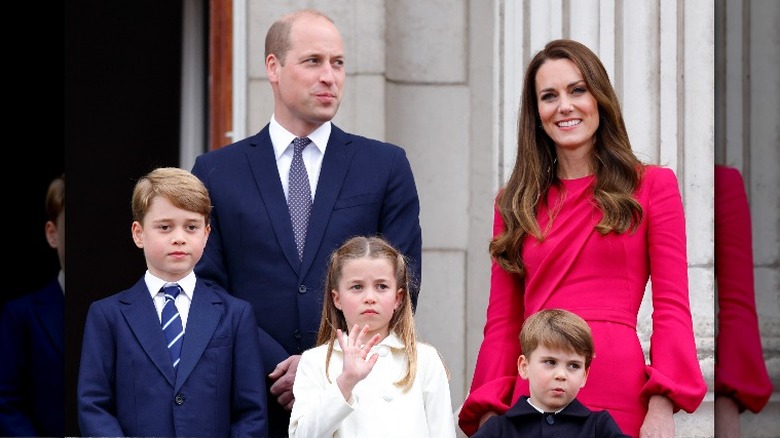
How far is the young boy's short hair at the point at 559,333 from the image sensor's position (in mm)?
3826

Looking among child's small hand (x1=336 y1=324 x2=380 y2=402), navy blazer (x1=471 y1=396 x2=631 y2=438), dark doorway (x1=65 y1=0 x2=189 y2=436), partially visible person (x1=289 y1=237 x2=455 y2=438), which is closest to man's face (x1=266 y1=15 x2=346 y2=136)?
partially visible person (x1=289 y1=237 x2=455 y2=438)

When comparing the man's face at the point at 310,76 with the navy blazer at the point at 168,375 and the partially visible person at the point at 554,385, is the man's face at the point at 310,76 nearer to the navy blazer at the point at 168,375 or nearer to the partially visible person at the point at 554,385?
the navy blazer at the point at 168,375

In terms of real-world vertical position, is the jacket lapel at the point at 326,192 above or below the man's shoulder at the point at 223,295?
above

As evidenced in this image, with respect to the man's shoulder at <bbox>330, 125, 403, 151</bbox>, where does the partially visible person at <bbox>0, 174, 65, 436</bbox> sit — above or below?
below

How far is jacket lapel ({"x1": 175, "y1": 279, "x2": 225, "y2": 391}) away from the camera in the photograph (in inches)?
162

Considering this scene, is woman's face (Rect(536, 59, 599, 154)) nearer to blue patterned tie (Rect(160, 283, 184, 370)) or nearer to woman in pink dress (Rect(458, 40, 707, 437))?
woman in pink dress (Rect(458, 40, 707, 437))

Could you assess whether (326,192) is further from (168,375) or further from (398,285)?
(168,375)

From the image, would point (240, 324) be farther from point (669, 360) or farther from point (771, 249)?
point (771, 249)

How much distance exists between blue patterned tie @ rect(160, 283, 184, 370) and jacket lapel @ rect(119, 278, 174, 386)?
0.02 metres

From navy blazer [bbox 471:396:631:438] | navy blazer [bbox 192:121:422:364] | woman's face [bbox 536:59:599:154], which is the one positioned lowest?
navy blazer [bbox 471:396:631:438]

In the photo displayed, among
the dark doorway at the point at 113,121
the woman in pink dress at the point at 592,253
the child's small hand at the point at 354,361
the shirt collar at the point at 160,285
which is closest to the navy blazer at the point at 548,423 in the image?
the woman in pink dress at the point at 592,253

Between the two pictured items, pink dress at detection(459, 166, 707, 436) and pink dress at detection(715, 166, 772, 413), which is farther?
pink dress at detection(459, 166, 707, 436)

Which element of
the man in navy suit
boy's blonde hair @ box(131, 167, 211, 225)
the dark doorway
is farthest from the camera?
the dark doorway

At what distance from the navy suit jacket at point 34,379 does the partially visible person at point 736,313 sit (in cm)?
181
